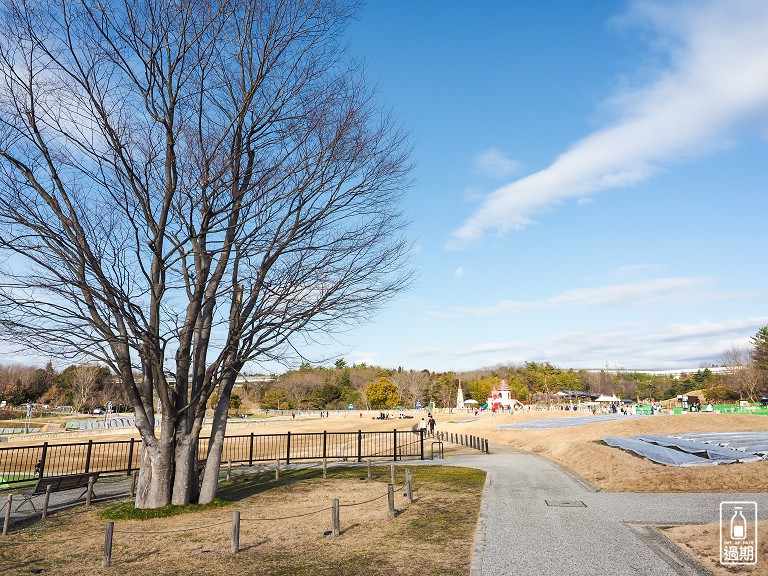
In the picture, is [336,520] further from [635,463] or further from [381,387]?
[381,387]

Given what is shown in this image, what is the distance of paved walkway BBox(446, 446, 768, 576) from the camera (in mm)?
7379

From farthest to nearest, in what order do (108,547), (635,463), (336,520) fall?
(635,463) → (336,520) → (108,547)

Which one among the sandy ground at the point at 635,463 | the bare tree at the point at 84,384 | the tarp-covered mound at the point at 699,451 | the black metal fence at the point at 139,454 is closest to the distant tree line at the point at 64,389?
the bare tree at the point at 84,384

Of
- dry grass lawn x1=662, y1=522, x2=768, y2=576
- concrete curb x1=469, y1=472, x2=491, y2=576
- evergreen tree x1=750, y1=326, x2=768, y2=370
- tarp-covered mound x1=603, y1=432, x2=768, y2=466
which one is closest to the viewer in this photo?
dry grass lawn x1=662, y1=522, x2=768, y2=576

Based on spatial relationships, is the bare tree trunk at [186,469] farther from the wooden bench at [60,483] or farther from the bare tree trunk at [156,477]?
the wooden bench at [60,483]

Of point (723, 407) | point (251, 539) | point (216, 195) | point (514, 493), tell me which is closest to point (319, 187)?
point (216, 195)

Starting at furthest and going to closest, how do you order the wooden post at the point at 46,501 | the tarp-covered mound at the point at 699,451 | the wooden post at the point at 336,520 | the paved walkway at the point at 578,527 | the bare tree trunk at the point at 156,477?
1. the tarp-covered mound at the point at 699,451
2. the bare tree trunk at the point at 156,477
3. the wooden post at the point at 46,501
4. the wooden post at the point at 336,520
5. the paved walkway at the point at 578,527

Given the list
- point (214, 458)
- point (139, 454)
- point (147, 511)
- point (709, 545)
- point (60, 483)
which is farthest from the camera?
point (139, 454)

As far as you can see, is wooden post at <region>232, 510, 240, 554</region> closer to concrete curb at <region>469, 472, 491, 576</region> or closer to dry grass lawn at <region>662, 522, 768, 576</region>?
concrete curb at <region>469, 472, 491, 576</region>

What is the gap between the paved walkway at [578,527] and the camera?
7379mm

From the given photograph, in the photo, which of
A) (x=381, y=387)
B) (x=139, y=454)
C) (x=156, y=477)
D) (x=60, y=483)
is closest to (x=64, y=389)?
(x=381, y=387)

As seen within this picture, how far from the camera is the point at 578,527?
32.0ft

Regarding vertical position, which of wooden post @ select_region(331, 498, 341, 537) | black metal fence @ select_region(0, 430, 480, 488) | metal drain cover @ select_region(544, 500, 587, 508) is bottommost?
black metal fence @ select_region(0, 430, 480, 488)

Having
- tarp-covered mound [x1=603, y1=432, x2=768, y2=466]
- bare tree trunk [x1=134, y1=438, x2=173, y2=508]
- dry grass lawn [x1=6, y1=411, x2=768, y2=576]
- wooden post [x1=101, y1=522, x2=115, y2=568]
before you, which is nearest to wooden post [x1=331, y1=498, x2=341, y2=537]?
dry grass lawn [x1=6, y1=411, x2=768, y2=576]
